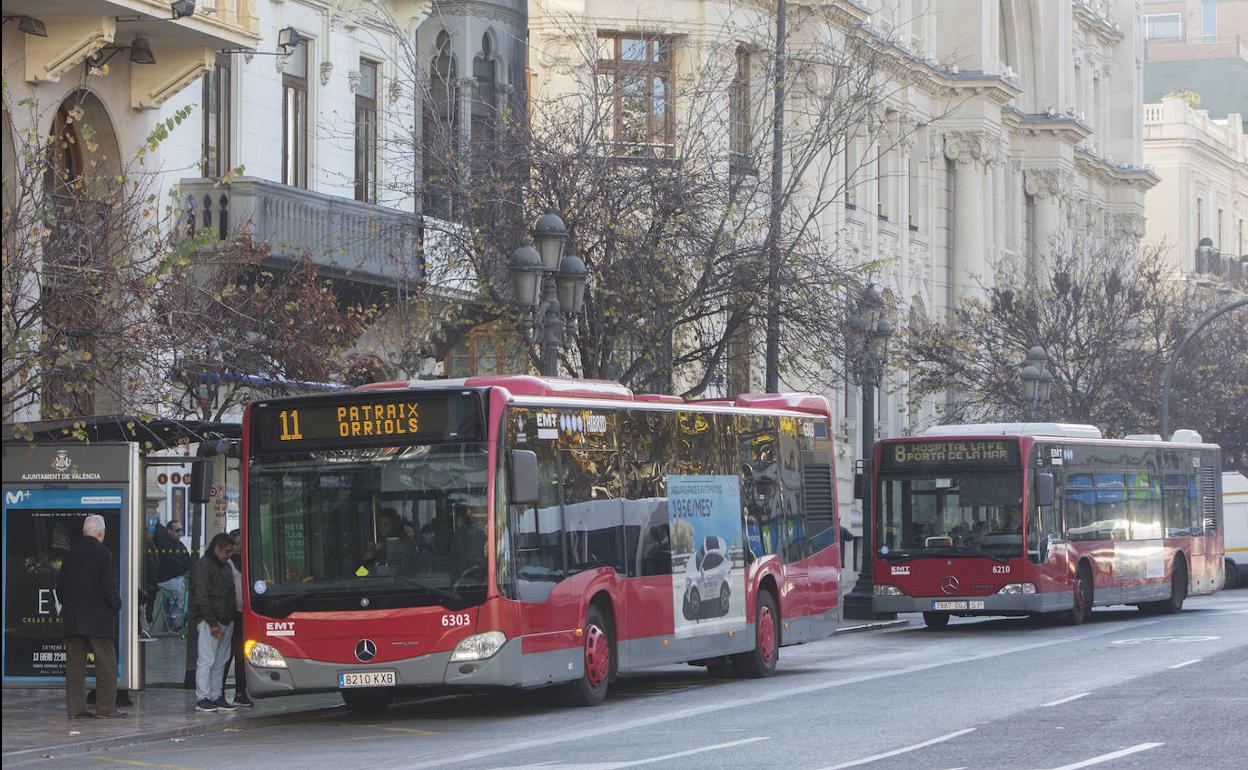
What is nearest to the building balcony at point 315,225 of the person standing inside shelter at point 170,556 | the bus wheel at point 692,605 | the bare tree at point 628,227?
the bare tree at point 628,227

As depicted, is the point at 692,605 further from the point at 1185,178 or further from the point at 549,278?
the point at 1185,178

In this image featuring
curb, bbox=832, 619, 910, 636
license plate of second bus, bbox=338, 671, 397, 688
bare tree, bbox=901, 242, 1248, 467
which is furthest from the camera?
bare tree, bbox=901, 242, 1248, 467

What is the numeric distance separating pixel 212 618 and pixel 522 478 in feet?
11.8

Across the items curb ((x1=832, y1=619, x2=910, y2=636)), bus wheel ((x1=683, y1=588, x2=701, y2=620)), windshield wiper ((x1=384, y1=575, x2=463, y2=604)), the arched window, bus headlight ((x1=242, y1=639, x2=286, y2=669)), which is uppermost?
the arched window

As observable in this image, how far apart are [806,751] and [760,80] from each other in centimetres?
2679

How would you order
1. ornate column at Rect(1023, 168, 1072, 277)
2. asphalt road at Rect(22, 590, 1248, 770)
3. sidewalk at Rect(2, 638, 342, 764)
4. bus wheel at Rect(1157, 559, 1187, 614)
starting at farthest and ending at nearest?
ornate column at Rect(1023, 168, 1072, 277), bus wheel at Rect(1157, 559, 1187, 614), sidewalk at Rect(2, 638, 342, 764), asphalt road at Rect(22, 590, 1248, 770)

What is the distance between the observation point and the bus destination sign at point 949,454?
30.4 meters

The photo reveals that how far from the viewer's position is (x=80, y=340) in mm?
17453

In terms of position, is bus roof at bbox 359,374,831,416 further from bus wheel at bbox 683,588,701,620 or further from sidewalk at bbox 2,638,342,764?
sidewalk at bbox 2,638,342,764

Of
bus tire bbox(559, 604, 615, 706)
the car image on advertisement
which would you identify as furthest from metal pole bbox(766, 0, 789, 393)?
bus tire bbox(559, 604, 615, 706)

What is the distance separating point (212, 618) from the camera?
1962 cm

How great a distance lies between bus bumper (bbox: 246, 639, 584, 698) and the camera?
58.8 feet

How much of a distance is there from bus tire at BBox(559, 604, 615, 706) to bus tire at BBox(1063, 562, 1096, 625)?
13.7 meters

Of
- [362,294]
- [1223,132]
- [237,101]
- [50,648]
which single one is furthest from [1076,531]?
[1223,132]
